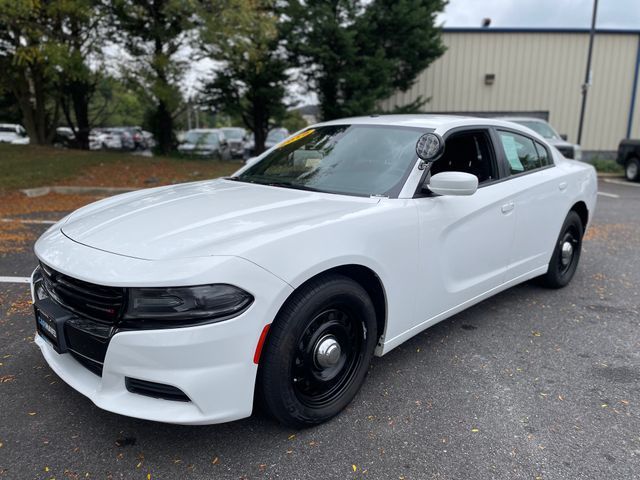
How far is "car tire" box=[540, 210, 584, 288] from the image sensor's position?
15.0 feet

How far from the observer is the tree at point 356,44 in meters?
13.6

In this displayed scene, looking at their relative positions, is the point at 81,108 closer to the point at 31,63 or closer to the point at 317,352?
the point at 31,63

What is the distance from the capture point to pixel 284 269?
2.21m

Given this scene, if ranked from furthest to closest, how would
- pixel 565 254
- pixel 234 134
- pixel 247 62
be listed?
1. pixel 234 134
2. pixel 247 62
3. pixel 565 254

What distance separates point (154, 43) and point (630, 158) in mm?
14166

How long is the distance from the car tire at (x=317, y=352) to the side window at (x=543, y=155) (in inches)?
102

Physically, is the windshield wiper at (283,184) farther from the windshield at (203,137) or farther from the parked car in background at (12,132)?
the parked car in background at (12,132)

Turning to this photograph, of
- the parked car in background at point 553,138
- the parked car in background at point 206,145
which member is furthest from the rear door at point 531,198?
the parked car in background at point 206,145

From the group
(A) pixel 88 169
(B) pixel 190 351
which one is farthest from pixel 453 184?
(A) pixel 88 169

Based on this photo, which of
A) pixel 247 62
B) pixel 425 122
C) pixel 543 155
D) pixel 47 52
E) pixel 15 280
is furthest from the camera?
pixel 247 62

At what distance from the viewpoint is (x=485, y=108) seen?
1892cm

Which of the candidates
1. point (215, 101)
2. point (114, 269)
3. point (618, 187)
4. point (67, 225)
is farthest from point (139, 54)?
point (618, 187)

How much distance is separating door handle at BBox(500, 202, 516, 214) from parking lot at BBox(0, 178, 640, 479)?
0.92 metres

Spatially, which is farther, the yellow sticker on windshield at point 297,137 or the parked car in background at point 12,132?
the parked car in background at point 12,132
